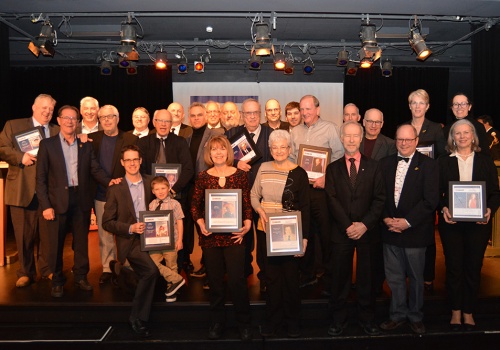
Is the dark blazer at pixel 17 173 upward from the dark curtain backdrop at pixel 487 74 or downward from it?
downward

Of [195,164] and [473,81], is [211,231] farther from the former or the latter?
[473,81]

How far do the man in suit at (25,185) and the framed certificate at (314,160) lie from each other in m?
2.52

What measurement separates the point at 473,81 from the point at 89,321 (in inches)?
282

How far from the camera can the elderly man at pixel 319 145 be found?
4.38m

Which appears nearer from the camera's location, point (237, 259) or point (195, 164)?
point (237, 259)

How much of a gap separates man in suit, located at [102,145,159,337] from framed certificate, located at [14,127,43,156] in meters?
1.08

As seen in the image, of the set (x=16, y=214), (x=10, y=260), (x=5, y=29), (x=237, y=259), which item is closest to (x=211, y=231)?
(x=237, y=259)

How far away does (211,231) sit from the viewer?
385 cm

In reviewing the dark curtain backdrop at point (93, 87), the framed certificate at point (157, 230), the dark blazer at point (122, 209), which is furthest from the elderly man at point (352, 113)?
the dark curtain backdrop at point (93, 87)

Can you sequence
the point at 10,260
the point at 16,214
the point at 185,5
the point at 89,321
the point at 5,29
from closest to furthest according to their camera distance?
the point at 89,321 → the point at 16,214 → the point at 10,260 → the point at 185,5 → the point at 5,29

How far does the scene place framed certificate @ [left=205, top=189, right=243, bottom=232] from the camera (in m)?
3.86

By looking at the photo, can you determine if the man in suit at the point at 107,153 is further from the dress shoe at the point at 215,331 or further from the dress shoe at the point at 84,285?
the dress shoe at the point at 215,331

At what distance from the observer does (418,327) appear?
13.2 feet

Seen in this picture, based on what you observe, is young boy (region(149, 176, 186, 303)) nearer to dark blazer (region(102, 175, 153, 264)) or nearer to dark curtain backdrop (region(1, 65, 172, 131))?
dark blazer (region(102, 175, 153, 264))
